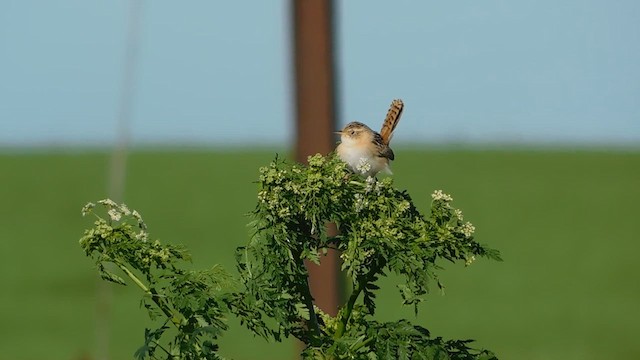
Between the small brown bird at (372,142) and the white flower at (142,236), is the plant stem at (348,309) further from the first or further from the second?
the small brown bird at (372,142)

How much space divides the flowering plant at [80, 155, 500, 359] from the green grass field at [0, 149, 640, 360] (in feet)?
18.3

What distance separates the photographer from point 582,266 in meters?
10.8

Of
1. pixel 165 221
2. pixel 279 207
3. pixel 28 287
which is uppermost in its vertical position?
pixel 165 221

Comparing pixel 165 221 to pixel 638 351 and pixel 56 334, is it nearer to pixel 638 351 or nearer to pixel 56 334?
pixel 56 334

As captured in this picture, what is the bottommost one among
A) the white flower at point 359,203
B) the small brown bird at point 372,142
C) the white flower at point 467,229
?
the white flower at point 467,229

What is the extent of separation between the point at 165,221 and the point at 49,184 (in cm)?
219

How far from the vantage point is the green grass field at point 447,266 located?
9.15m

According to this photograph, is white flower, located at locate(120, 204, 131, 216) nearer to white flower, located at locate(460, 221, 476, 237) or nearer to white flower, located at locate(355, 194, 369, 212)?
white flower, located at locate(355, 194, 369, 212)

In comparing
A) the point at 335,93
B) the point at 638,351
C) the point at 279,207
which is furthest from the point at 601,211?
the point at 279,207

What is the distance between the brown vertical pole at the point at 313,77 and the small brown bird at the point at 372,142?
0.32 meters

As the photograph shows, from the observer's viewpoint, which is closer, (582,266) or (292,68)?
(292,68)

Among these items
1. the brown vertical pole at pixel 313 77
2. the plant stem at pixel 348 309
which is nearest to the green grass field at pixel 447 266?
the brown vertical pole at pixel 313 77

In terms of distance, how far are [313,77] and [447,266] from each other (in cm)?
575

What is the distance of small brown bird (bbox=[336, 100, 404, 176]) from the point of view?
14.8ft
